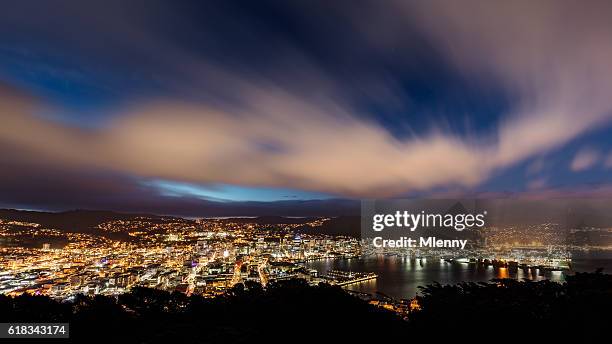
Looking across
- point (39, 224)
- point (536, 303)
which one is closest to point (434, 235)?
point (536, 303)

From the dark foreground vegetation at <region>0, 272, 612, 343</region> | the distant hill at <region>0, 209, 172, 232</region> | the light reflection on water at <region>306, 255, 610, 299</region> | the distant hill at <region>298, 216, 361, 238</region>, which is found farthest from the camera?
the distant hill at <region>298, 216, 361, 238</region>

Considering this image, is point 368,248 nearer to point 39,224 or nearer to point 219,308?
point 39,224

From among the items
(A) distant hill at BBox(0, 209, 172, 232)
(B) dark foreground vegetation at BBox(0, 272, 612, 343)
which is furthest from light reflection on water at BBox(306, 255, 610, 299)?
(A) distant hill at BBox(0, 209, 172, 232)

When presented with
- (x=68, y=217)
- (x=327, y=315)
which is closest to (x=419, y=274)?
(x=327, y=315)

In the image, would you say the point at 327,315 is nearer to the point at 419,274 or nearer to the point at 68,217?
the point at 419,274

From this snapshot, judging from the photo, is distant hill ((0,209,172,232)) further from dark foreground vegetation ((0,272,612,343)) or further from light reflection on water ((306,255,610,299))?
dark foreground vegetation ((0,272,612,343))

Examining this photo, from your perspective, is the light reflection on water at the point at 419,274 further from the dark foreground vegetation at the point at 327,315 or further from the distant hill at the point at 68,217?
the distant hill at the point at 68,217
